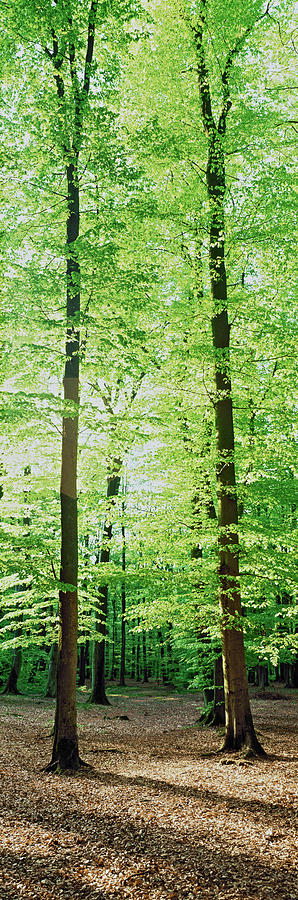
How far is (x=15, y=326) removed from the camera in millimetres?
8141

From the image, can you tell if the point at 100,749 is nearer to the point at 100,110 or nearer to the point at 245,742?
the point at 245,742

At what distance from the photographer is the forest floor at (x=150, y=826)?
13.6 feet

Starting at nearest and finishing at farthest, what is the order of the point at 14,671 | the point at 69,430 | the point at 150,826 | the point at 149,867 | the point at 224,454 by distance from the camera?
the point at 149,867 < the point at 150,826 < the point at 69,430 < the point at 224,454 < the point at 14,671

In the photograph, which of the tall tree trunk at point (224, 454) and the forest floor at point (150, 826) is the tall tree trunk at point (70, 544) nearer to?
the forest floor at point (150, 826)

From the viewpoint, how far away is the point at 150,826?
5410 mm

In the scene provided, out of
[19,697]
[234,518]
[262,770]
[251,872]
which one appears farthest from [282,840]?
[19,697]

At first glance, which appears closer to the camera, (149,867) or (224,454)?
(149,867)

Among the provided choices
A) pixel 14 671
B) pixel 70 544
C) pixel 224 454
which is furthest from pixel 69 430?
pixel 14 671

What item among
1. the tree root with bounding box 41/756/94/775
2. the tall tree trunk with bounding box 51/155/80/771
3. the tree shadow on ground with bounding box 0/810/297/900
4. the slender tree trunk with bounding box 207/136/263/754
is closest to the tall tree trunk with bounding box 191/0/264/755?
the slender tree trunk with bounding box 207/136/263/754

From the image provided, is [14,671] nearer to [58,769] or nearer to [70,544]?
[58,769]

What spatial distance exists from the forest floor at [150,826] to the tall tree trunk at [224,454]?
701mm

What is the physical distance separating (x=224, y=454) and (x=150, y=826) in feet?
18.7

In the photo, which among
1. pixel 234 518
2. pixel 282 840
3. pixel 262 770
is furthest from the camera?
pixel 234 518

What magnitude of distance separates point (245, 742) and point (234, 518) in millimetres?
3756
